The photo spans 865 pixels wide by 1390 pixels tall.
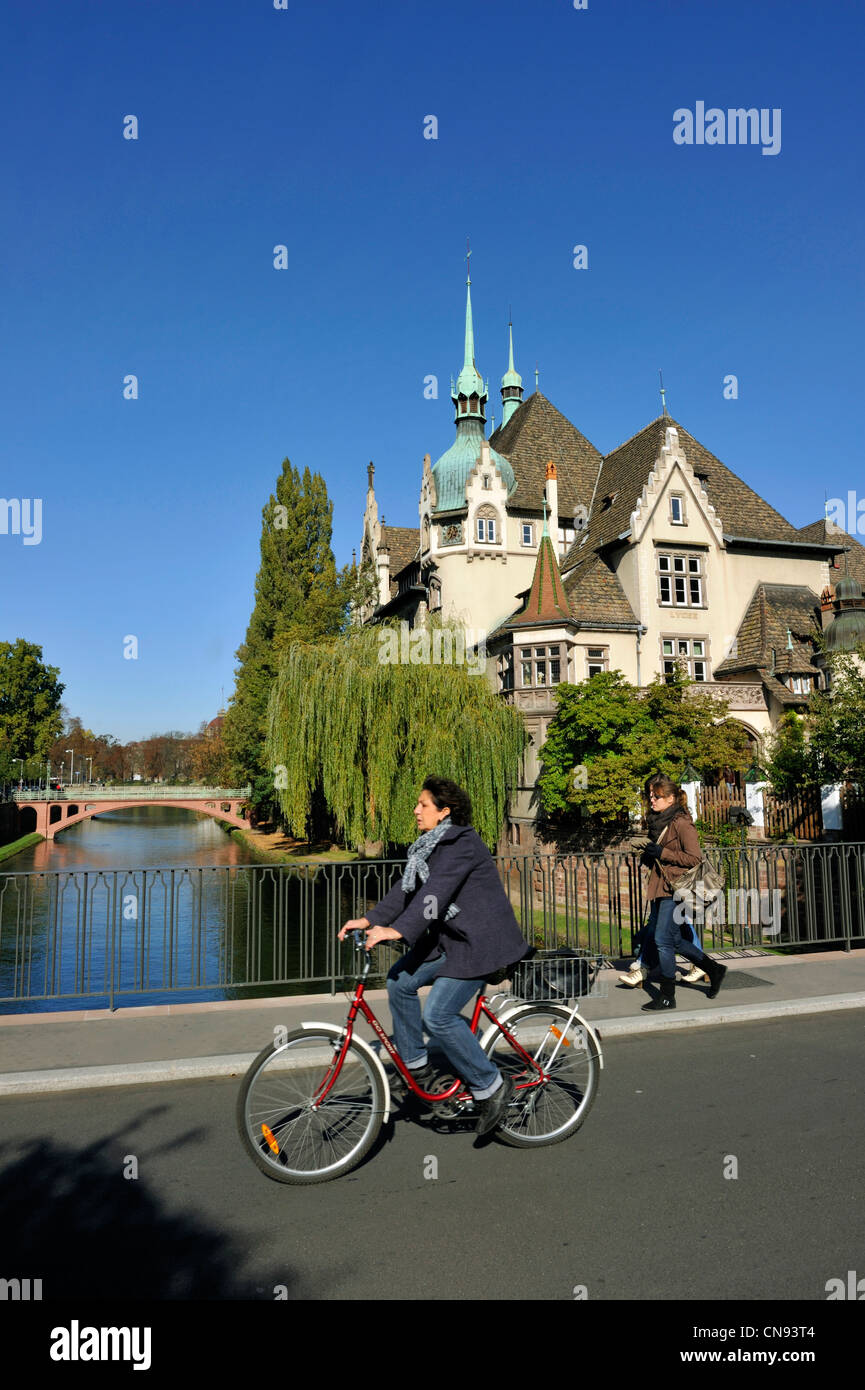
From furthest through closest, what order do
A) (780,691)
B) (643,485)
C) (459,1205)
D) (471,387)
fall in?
(471,387)
(643,485)
(780,691)
(459,1205)

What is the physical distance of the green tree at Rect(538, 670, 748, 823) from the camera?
87.4ft

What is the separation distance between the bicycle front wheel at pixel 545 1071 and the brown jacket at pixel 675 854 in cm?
341

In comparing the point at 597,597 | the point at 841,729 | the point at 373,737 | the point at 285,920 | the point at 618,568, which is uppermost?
the point at 618,568

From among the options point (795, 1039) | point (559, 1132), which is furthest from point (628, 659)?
point (559, 1132)

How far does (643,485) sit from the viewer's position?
37.3 metres

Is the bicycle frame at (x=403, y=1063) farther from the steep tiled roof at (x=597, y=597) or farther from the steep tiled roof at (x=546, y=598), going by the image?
the steep tiled roof at (x=597, y=597)

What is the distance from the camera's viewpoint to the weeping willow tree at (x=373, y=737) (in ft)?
83.0

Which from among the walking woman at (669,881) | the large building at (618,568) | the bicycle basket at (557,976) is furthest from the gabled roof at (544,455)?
the bicycle basket at (557,976)

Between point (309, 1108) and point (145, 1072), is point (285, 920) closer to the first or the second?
point (145, 1072)

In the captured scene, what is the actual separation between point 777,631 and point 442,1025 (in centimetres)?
3405

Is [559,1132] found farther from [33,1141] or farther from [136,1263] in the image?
[33,1141]

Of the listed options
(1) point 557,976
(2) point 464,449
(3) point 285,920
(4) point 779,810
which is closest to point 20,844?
(2) point 464,449

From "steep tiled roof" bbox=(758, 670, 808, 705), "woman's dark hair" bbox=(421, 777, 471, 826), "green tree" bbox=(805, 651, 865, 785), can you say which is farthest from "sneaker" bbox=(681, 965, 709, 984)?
"steep tiled roof" bbox=(758, 670, 808, 705)

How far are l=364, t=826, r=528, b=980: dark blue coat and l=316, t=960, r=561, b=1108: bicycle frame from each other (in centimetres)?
24
